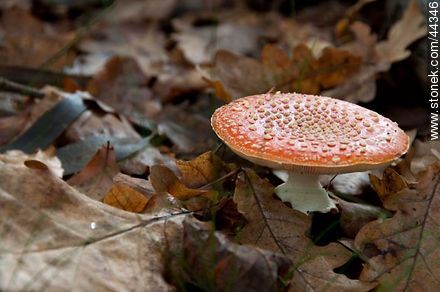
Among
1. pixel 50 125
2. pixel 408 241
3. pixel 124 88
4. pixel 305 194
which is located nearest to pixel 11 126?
pixel 50 125

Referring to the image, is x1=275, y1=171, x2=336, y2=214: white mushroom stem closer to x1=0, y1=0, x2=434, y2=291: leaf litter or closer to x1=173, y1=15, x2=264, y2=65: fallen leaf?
x1=0, y1=0, x2=434, y2=291: leaf litter

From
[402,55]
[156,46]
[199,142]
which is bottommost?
[156,46]

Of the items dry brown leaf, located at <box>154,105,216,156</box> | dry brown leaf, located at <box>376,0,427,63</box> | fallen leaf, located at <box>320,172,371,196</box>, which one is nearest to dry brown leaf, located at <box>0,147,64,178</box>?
dry brown leaf, located at <box>154,105,216,156</box>

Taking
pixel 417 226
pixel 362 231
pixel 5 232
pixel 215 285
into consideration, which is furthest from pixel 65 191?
pixel 417 226

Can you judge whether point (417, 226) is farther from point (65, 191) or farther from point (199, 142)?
point (199, 142)

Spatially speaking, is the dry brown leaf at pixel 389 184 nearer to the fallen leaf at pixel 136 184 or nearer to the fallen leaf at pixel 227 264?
the fallen leaf at pixel 227 264

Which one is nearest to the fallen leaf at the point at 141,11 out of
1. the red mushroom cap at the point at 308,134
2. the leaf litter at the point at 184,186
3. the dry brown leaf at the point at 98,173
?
the leaf litter at the point at 184,186
